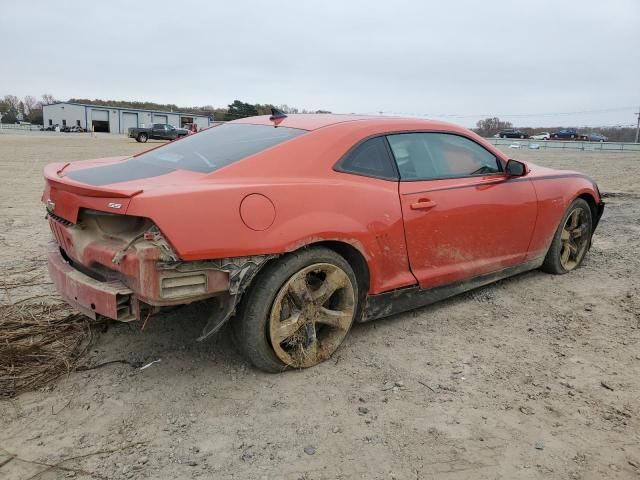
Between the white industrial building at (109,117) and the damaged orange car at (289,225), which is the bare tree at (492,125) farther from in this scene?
the damaged orange car at (289,225)

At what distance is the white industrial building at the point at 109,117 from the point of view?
2953 inches

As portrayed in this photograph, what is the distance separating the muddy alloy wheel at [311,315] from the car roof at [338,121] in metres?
Result: 0.95

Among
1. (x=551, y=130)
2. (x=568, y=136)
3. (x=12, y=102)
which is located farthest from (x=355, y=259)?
(x=12, y=102)

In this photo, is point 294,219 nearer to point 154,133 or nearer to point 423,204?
point 423,204

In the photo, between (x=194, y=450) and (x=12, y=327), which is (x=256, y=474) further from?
(x=12, y=327)

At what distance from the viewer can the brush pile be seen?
2.85 m

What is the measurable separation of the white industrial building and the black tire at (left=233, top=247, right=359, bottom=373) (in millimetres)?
74425

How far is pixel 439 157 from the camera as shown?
367 centimetres

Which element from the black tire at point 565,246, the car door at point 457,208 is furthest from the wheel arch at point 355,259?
the black tire at point 565,246

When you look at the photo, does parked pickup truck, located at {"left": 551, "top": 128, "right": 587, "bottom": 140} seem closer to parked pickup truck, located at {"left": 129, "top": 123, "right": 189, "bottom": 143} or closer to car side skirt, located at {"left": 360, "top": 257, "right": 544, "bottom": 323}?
parked pickup truck, located at {"left": 129, "top": 123, "right": 189, "bottom": 143}

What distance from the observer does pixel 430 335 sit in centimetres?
347

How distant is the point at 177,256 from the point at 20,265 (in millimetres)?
3067

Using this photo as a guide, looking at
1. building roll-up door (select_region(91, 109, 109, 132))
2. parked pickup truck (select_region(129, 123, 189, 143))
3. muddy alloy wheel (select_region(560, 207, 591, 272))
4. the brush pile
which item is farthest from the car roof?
building roll-up door (select_region(91, 109, 109, 132))

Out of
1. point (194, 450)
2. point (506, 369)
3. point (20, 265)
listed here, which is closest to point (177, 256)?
point (194, 450)
